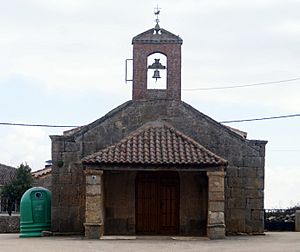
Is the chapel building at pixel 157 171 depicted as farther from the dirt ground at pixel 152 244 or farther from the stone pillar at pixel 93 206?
the dirt ground at pixel 152 244

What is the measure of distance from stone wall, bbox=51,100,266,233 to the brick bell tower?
1.20 ft

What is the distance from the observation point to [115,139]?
1087 inches

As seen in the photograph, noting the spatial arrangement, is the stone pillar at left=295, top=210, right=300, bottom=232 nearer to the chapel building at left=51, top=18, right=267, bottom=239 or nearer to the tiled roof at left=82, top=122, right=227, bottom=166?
the chapel building at left=51, top=18, right=267, bottom=239

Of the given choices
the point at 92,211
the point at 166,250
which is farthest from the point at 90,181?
the point at 166,250

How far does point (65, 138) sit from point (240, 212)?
268 inches

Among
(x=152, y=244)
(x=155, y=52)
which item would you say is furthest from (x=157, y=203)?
(x=155, y=52)

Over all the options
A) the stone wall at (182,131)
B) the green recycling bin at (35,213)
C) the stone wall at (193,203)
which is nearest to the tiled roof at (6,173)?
the green recycling bin at (35,213)

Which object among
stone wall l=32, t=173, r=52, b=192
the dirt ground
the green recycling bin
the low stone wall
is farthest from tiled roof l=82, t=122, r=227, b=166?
stone wall l=32, t=173, r=52, b=192

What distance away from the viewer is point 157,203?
27.2 meters

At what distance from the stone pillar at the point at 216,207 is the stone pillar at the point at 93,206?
11.6ft

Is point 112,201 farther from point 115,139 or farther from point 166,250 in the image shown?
point 166,250

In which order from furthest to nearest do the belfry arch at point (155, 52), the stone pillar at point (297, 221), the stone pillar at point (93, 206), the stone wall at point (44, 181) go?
the stone wall at point (44, 181) < the stone pillar at point (297, 221) < the belfry arch at point (155, 52) < the stone pillar at point (93, 206)

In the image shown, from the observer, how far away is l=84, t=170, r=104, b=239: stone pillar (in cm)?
2434

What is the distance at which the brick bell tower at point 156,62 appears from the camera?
90.8 ft
